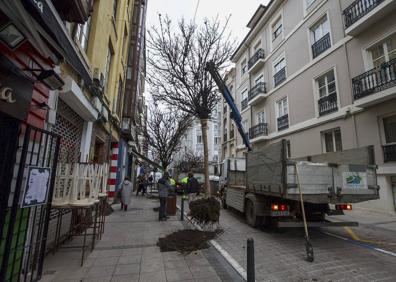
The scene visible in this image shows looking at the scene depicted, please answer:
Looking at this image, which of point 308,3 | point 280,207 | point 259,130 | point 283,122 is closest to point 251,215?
point 280,207

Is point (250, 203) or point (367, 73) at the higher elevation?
point (367, 73)

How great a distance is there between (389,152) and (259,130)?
32.7ft

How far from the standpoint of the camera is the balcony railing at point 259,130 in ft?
60.1

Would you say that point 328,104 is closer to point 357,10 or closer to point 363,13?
point 363,13

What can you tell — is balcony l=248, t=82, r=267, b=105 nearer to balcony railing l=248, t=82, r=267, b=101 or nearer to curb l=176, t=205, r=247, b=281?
balcony railing l=248, t=82, r=267, b=101

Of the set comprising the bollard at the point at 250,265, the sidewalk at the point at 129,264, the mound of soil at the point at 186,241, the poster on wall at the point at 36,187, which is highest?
the poster on wall at the point at 36,187

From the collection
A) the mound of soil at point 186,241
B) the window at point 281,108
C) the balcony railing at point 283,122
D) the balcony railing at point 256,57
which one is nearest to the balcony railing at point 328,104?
the balcony railing at point 283,122

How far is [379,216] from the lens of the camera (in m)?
9.02

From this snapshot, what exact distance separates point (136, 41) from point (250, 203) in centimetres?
1226

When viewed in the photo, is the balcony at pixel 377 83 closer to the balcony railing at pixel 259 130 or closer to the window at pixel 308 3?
the window at pixel 308 3

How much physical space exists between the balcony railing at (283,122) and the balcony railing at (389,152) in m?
6.71

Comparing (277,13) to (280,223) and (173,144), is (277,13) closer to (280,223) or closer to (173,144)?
(173,144)

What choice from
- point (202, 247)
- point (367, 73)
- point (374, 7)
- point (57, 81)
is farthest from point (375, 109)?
point (57, 81)

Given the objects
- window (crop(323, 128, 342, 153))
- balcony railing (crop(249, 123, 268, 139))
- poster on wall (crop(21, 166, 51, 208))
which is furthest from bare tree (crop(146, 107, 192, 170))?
poster on wall (crop(21, 166, 51, 208))
